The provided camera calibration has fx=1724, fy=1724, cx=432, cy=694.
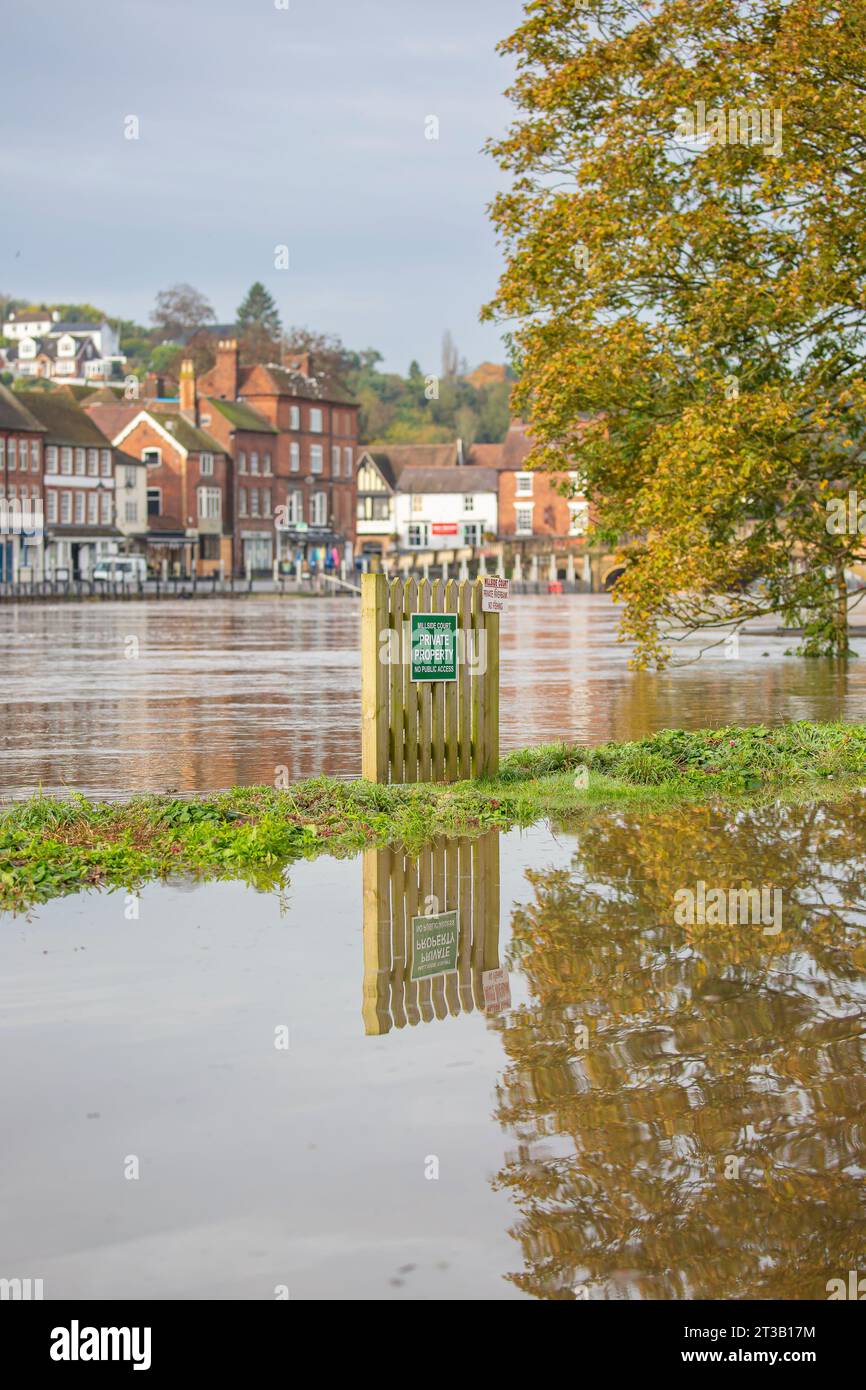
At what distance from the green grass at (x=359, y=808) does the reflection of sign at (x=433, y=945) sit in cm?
162

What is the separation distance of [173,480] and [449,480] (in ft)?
113

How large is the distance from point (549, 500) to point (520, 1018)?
136968mm

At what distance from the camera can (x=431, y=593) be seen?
13.7m

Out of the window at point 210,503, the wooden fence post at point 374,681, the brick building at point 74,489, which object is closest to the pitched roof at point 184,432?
the window at point 210,503

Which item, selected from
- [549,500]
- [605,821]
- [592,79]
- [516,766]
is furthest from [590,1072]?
[549,500]

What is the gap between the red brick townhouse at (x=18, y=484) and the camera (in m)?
99.9

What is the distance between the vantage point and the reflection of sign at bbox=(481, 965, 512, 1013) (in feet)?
24.8

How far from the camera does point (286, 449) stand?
13112 centimetres

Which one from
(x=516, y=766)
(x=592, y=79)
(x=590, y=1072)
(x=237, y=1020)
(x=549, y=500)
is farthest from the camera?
(x=549, y=500)

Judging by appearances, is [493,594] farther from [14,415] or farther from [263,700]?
[14,415]

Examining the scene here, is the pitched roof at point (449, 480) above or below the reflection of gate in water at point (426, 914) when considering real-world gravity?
above

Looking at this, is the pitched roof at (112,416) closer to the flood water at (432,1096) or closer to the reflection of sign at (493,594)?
the reflection of sign at (493,594)

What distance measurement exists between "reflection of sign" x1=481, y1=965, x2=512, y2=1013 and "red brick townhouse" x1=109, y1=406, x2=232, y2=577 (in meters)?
111
